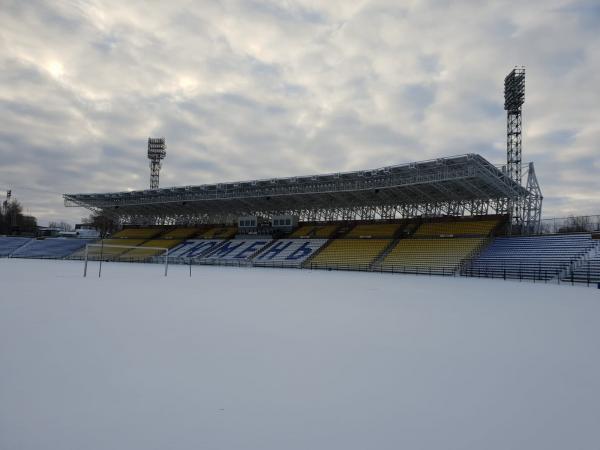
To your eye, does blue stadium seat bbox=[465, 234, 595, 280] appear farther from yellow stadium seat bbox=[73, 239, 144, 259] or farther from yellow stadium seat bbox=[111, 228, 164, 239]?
yellow stadium seat bbox=[111, 228, 164, 239]

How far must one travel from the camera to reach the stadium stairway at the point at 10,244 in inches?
2239

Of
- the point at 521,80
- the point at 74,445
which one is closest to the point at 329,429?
the point at 74,445

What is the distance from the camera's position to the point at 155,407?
395 cm

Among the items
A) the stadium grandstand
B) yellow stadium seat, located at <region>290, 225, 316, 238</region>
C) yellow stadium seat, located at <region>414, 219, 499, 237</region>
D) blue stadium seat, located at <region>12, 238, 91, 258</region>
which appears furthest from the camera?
blue stadium seat, located at <region>12, 238, 91, 258</region>

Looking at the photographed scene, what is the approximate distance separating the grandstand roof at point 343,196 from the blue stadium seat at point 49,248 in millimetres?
7607

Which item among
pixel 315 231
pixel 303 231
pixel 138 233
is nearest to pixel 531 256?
pixel 315 231

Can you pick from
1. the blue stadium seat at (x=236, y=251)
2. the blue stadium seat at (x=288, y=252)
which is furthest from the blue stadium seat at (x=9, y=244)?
the blue stadium seat at (x=288, y=252)

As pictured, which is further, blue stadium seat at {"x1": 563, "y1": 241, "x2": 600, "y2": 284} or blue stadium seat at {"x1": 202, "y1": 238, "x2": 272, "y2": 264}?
blue stadium seat at {"x1": 202, "y1": 238, "x2": 272, "y2": 264}

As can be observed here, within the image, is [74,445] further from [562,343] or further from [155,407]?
[562,343]

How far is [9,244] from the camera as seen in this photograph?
201ft

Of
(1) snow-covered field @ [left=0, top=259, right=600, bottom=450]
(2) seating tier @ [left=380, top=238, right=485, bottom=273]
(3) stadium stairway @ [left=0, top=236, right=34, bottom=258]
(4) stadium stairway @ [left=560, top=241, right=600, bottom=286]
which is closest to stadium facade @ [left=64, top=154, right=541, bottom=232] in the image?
(2) seating tier @ [left=380, top=238, right=485, bottom=273]

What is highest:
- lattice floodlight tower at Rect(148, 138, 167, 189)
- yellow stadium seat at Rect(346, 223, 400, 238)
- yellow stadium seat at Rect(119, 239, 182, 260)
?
lattice floodlight tower at Rect(148, 138, 167, 189)

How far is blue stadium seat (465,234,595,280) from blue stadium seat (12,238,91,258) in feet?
191

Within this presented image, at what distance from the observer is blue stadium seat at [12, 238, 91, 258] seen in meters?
56.6
